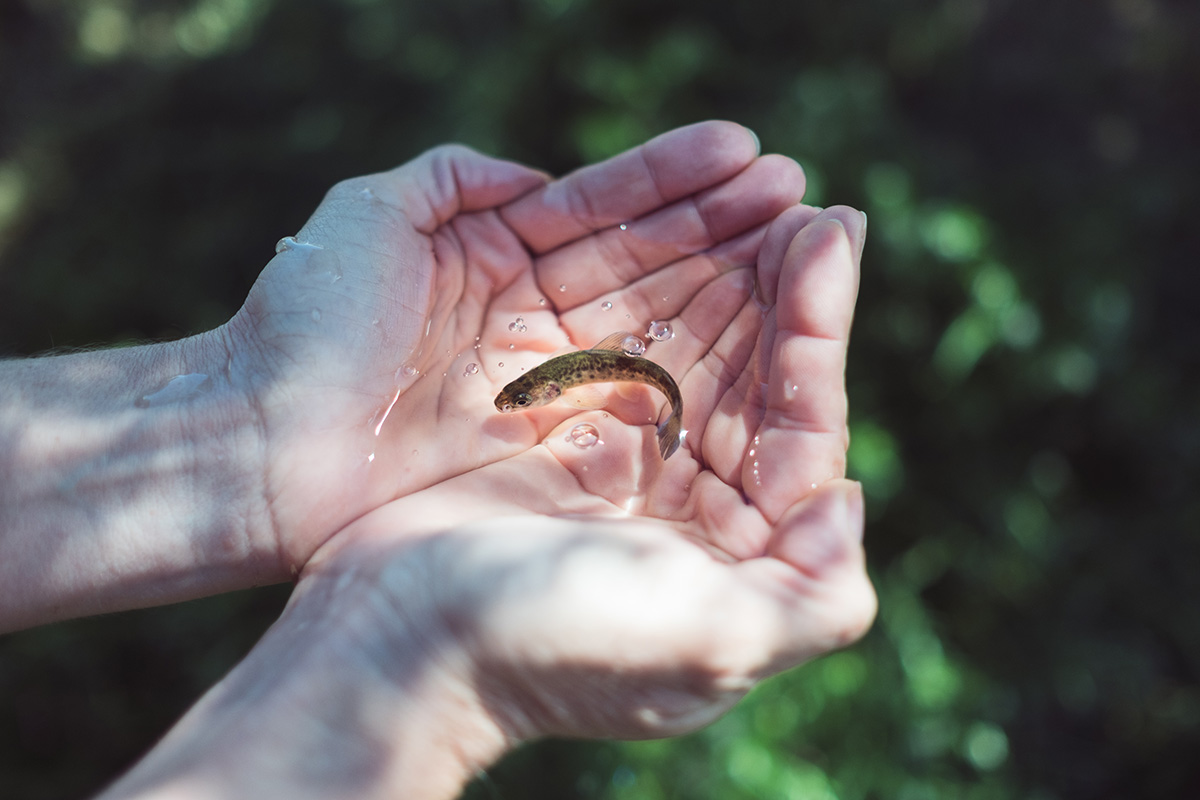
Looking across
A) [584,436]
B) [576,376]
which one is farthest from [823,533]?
[576,376]

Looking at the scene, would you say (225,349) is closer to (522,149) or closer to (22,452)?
(22,452)

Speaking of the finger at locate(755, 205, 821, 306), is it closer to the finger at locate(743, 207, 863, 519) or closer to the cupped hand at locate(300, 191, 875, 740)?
the cupped hand at locate(300, 191, 875, 740)

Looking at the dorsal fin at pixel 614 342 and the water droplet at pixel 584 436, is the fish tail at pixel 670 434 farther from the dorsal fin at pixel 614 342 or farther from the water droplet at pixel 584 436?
the dorsal fin at pixel 614 342

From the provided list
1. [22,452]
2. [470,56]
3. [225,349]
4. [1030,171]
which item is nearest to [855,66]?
[1030,171]

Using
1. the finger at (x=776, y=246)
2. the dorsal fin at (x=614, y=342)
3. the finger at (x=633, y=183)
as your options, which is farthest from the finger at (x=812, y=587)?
the finger at (x=633, y=183)

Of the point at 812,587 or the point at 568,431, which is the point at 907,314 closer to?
the point at 568,431

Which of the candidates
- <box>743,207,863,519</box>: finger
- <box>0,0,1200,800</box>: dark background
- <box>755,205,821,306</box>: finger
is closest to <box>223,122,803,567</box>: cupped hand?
<box>755,205,821,306</box>: finger
